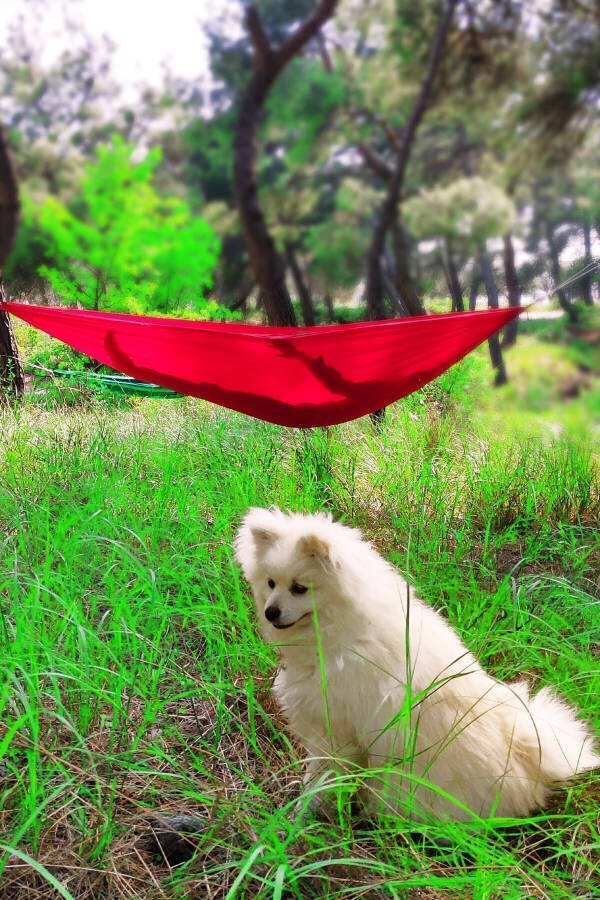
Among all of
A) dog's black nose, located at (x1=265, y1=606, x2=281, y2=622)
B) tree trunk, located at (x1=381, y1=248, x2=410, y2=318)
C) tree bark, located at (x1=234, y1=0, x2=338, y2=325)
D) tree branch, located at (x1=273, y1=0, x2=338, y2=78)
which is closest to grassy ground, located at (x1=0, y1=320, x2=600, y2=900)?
dog's black nose, located at (x1=265, y1=606, x2=281, y2=622)

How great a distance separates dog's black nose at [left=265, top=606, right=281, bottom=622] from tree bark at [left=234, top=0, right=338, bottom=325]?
136 cm

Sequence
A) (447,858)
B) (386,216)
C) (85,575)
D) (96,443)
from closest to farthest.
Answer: (447,858)
(85,575)
(386,216)
(96,443)

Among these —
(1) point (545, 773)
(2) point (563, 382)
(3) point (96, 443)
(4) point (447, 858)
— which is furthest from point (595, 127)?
(3) point (96, 443)

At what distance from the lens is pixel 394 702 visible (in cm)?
122

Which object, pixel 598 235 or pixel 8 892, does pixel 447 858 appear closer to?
pixel 8 892

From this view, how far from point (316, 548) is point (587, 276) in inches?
62.1

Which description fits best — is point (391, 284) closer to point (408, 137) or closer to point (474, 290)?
point (474, 290)

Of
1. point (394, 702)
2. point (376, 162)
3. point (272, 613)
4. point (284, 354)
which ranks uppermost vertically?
point (376, 162)

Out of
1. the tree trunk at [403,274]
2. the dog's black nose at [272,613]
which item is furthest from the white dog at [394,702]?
the tree trunk at [403,274]

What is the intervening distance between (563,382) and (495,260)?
2.15 feet

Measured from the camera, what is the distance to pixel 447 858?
3.52 ft

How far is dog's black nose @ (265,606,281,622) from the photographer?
128 cm

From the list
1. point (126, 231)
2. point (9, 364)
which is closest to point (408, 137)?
point (126, 231)

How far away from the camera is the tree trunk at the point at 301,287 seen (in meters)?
2.22
